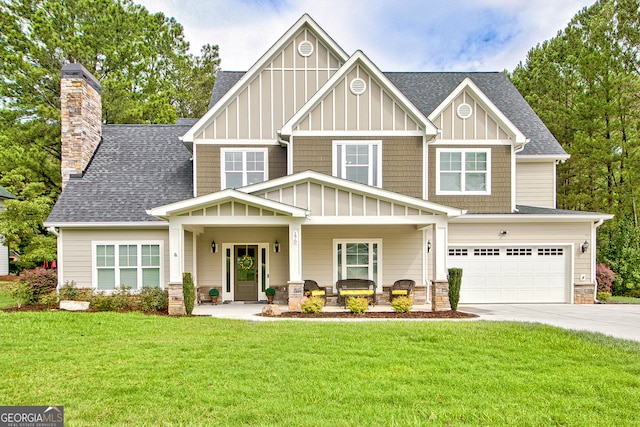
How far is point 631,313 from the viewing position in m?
12.9

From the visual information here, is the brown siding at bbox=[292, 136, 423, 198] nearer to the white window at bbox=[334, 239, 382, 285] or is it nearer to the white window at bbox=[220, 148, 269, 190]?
the white window at bbox=[220, 148, 269, 190]

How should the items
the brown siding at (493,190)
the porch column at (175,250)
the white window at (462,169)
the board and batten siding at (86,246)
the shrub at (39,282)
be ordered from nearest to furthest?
the porch column at (175,250) → the shrub at (39,282) → the board and batten siding at (86,246) → the brown siding at (493,190) → the white window at (462,169)

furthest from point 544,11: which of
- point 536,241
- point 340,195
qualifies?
point 340,195

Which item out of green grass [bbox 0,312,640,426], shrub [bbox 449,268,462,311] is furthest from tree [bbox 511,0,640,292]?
green grass [bbox 0,312,640,426]

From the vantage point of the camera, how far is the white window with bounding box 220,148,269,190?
49.6 feet

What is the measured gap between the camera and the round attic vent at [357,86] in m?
14.6

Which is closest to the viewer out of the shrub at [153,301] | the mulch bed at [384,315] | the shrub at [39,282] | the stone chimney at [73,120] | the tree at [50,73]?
the mulch bed at [384,315]

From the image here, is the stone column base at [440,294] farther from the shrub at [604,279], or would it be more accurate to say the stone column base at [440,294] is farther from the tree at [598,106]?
the tree at [598,106]

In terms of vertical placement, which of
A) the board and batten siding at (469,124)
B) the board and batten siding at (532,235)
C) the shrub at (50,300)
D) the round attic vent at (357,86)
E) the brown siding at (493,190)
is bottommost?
the shrub at (50,300)

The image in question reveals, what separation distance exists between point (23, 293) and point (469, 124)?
15.9 m

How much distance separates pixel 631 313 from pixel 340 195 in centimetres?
942

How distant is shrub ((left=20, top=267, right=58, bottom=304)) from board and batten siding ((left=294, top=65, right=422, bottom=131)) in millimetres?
9415

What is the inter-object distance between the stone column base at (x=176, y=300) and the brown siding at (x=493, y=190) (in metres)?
8.97

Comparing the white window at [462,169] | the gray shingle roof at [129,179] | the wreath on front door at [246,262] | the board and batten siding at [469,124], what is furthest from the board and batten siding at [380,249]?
the gray shingle roof at [129,179]
